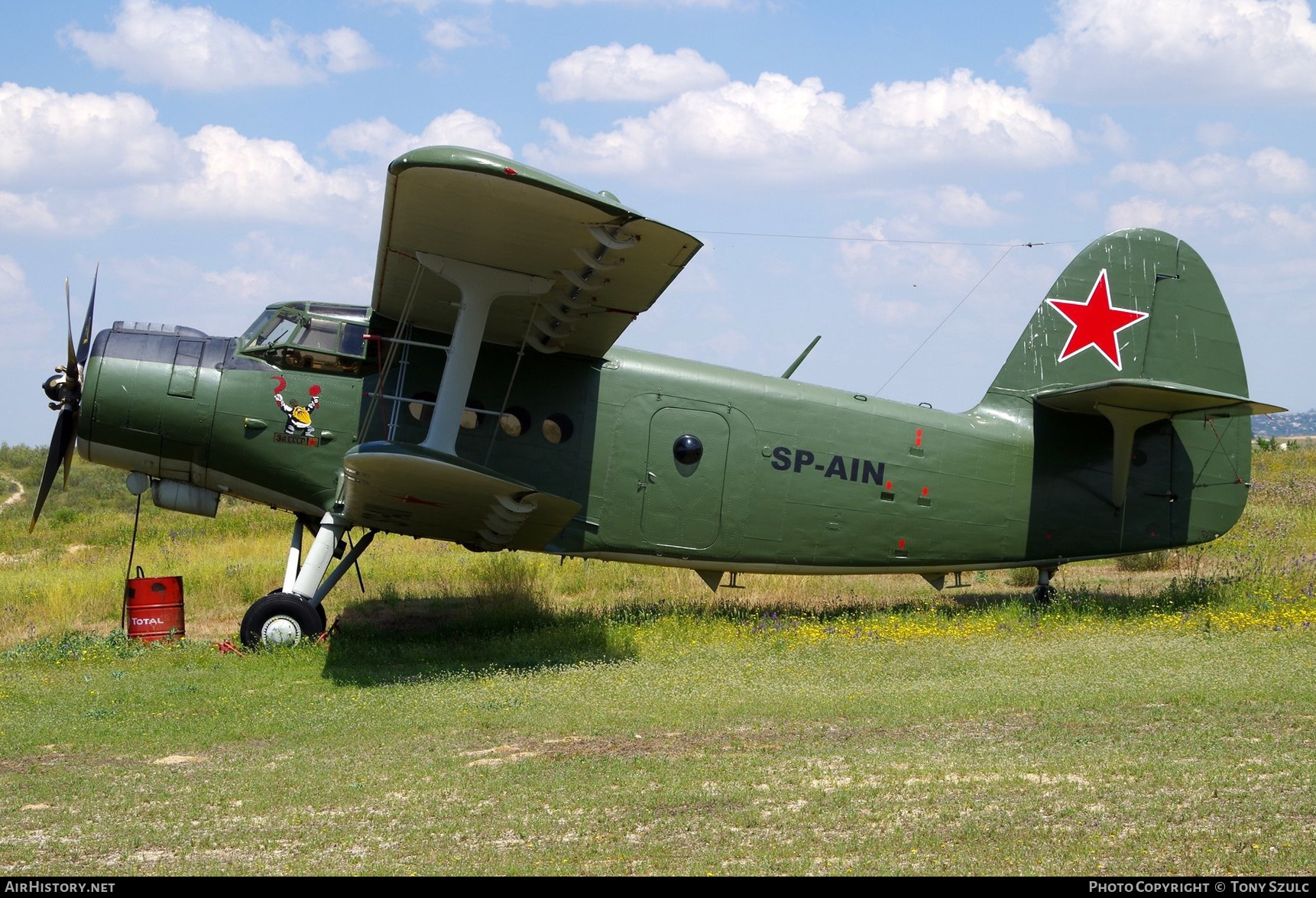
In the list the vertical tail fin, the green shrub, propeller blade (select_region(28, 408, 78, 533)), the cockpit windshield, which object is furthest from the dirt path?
the green shrub

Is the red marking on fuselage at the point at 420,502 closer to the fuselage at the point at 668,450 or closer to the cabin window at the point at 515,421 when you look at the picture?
the fuselage at the point at 668,450

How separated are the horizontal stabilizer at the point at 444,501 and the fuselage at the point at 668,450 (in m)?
0.36

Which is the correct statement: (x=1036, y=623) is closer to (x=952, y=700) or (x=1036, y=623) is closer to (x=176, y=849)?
(x=952, y=700)

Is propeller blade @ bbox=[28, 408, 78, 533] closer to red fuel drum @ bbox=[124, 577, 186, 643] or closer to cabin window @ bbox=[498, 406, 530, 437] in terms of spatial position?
red fuel drum @ bbox=[124, 577, 186, 643]

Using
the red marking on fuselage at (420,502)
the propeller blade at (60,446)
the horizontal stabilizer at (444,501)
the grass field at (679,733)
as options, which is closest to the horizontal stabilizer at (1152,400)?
the grass field at (679,733)

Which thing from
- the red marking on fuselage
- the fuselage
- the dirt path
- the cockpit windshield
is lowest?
the dirt path

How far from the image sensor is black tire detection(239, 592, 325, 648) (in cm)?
991

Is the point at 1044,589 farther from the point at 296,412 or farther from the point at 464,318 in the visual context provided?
the point at 296,412

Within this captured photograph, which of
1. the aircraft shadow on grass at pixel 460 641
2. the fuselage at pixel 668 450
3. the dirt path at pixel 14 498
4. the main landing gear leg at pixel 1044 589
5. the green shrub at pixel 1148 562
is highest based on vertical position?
the fuselage at pixel 668 450

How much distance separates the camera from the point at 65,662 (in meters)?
9.93

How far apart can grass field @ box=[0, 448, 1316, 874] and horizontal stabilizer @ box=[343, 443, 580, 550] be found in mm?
1171

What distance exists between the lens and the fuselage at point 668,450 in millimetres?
10078

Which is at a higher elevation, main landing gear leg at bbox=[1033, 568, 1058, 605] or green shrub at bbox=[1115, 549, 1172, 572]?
green shrub at bbox=[1115, 549, 1172, 572]
